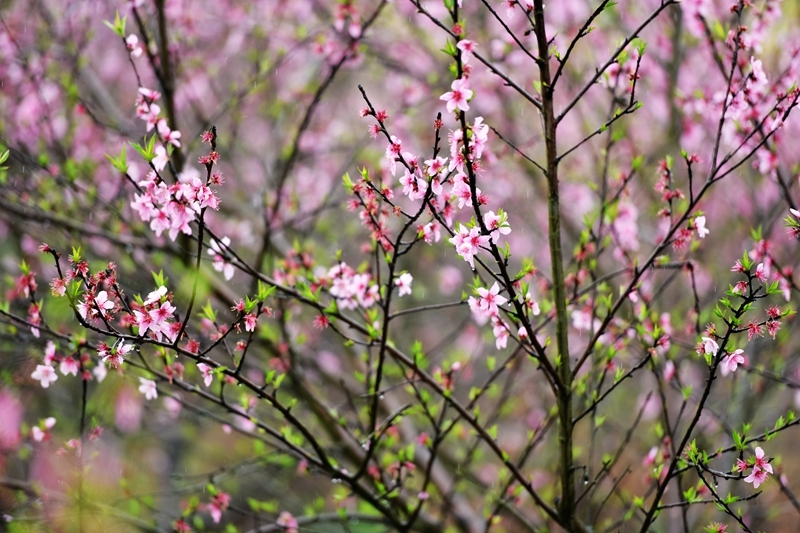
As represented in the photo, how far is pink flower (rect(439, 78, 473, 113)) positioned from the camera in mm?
2227

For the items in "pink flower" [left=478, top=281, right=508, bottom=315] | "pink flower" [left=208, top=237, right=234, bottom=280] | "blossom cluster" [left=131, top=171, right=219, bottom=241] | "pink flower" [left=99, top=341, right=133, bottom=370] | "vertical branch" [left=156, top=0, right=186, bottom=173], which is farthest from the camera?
"vertical branch" [left=156, top=0, right=186, bottom=173]

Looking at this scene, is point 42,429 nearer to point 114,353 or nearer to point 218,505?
point 218,505

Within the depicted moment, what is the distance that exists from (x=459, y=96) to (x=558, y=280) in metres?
0.78

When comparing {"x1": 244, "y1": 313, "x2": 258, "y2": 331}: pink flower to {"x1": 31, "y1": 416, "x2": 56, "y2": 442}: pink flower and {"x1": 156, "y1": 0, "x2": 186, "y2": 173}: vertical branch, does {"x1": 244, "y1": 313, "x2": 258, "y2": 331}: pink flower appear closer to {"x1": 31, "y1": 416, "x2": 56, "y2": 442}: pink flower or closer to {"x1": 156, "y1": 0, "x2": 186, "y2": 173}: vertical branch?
{"x1": 31, "y1": 416, "x2": 56, "y2": 442}: pink flower

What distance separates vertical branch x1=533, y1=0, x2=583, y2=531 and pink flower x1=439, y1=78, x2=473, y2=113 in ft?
0.91

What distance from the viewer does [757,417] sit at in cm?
629

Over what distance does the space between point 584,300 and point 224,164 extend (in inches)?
189

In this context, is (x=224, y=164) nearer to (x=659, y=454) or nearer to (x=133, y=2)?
(x=133, y=2)

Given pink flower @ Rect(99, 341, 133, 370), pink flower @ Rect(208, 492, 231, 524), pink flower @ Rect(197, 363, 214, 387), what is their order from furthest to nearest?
pink flower @ Rect(208, 492, 231, 524) → pink flower @ Rect(197, 363, 214, 387) → pink flower @ Rect(99, 341, 133, 370)

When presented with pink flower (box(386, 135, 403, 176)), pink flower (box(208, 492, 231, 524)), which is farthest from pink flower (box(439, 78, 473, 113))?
pink flower (box(208, 492, 231, 524))

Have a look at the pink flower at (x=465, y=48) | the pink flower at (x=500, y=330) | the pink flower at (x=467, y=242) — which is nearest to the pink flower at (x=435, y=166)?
the pink flower at (x=467, y=242)

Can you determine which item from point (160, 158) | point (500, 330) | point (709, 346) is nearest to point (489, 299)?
point (500, 330)

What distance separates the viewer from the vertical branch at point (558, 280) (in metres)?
2.31

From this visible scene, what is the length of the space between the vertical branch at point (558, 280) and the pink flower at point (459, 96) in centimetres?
28
